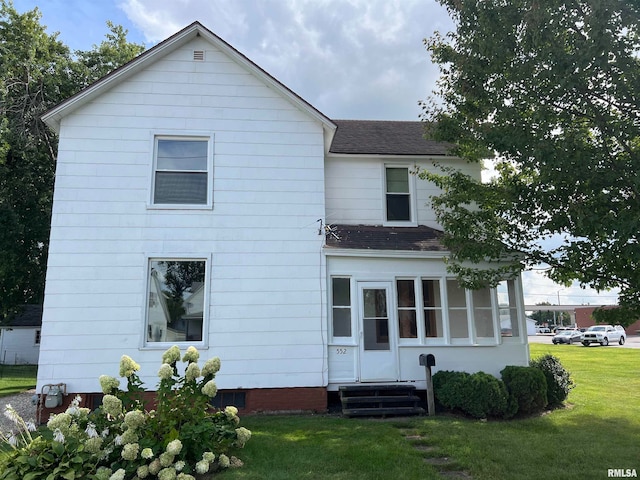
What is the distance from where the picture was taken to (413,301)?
10.3 metres

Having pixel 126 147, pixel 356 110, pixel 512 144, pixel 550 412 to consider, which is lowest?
pixel 550 412

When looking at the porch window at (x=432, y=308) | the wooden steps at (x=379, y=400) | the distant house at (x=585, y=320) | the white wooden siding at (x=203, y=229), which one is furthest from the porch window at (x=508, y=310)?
the distant house at (x=585, y=320)

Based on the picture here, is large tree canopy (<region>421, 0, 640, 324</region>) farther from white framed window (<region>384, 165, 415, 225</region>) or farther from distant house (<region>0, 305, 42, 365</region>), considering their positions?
distant house (<region>0, 305, 42, 365</region>)

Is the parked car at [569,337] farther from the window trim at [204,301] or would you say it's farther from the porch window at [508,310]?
the window trim at [204,301]

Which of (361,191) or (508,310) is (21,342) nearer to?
(361,191)

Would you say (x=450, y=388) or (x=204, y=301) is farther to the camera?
(x=204, y=301)

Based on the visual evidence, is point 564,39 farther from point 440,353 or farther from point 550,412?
point 550,412

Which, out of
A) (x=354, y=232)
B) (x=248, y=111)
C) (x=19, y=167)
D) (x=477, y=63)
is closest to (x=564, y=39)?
(x=477, y=63)

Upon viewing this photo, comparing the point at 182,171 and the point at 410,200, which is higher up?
the point at 182,171

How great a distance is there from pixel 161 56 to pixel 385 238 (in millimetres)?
7020

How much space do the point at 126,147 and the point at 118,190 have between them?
1.03 meters

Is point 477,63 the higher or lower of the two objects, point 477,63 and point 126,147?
the higher

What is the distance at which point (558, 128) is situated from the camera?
24.0ft

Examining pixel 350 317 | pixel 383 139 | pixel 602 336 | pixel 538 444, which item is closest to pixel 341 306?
pixel 350 317
